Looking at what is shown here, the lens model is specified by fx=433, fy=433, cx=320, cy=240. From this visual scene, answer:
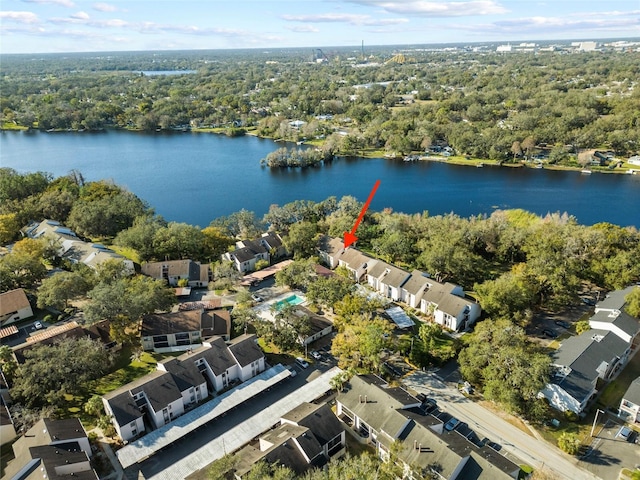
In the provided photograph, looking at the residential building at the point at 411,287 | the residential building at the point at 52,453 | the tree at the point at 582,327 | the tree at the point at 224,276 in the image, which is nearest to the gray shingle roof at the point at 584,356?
the tree at the point at 582,327

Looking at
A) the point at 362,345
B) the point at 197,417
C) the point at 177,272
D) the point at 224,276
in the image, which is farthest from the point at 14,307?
the point at 362,345

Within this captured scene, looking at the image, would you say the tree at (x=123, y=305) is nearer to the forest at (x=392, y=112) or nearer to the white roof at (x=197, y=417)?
the white roof at (x=197, y=417)

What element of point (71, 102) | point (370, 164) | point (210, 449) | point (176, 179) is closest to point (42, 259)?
point (210, 449)

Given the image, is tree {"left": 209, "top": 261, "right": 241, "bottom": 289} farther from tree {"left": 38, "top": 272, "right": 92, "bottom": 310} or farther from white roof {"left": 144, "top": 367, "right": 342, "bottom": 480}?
white roof {"left": 144, "top": 367, "right": 342, "bottom": 480}

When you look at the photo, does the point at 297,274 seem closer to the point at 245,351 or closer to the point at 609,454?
the point at 245,351

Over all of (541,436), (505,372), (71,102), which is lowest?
(541,436)

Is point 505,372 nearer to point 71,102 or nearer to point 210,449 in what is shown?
point 210,449
